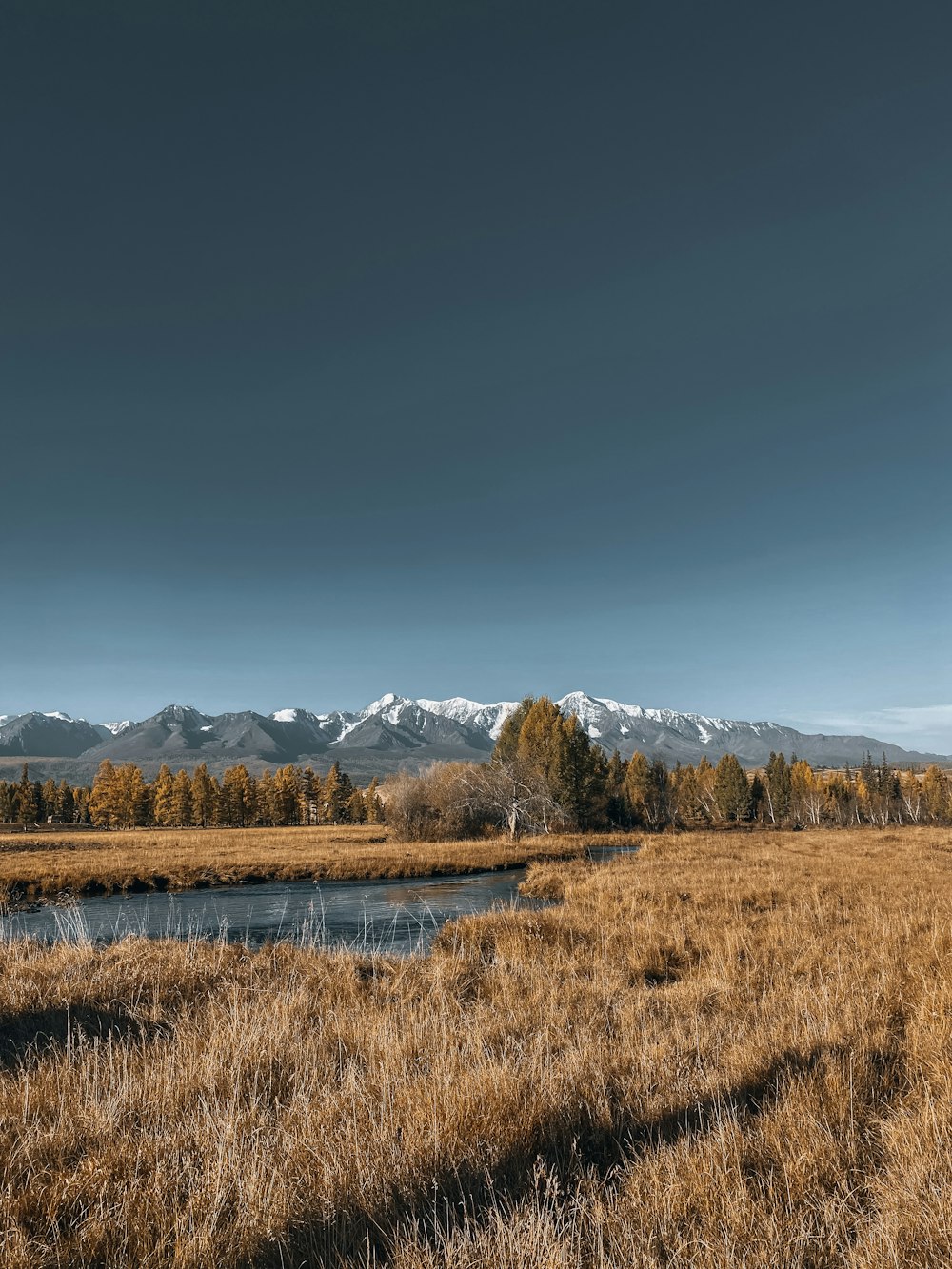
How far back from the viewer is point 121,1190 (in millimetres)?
3301

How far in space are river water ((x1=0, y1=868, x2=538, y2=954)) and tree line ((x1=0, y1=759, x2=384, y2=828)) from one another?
48.7 m

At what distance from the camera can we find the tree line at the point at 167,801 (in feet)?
276

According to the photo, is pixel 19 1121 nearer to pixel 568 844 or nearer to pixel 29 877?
pixel 29 877

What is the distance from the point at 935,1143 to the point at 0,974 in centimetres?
1052

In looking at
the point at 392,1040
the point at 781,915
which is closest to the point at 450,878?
the point at 781,915

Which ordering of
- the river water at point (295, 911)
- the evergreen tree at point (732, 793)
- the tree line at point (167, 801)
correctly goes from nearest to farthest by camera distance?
the river water at point (295, 911)
the tree line at point (167, 801)
the evergreen tree at point (732, 793)

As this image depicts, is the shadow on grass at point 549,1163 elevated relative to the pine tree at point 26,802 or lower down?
elevated

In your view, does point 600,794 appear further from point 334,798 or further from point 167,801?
point 167,801

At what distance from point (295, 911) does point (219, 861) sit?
53.9ft

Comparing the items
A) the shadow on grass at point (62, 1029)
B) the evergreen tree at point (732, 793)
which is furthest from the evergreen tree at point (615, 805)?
the shadow on grass at point (62, 1029)

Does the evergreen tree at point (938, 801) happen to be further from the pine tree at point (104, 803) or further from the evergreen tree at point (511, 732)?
the pine tree at point (104, 803)

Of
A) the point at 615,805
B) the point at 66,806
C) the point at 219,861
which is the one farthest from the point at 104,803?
the point at 615,805

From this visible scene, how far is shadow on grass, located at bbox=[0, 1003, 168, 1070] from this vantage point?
19.9 feet

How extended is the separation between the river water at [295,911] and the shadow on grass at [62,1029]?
22.4 feet
